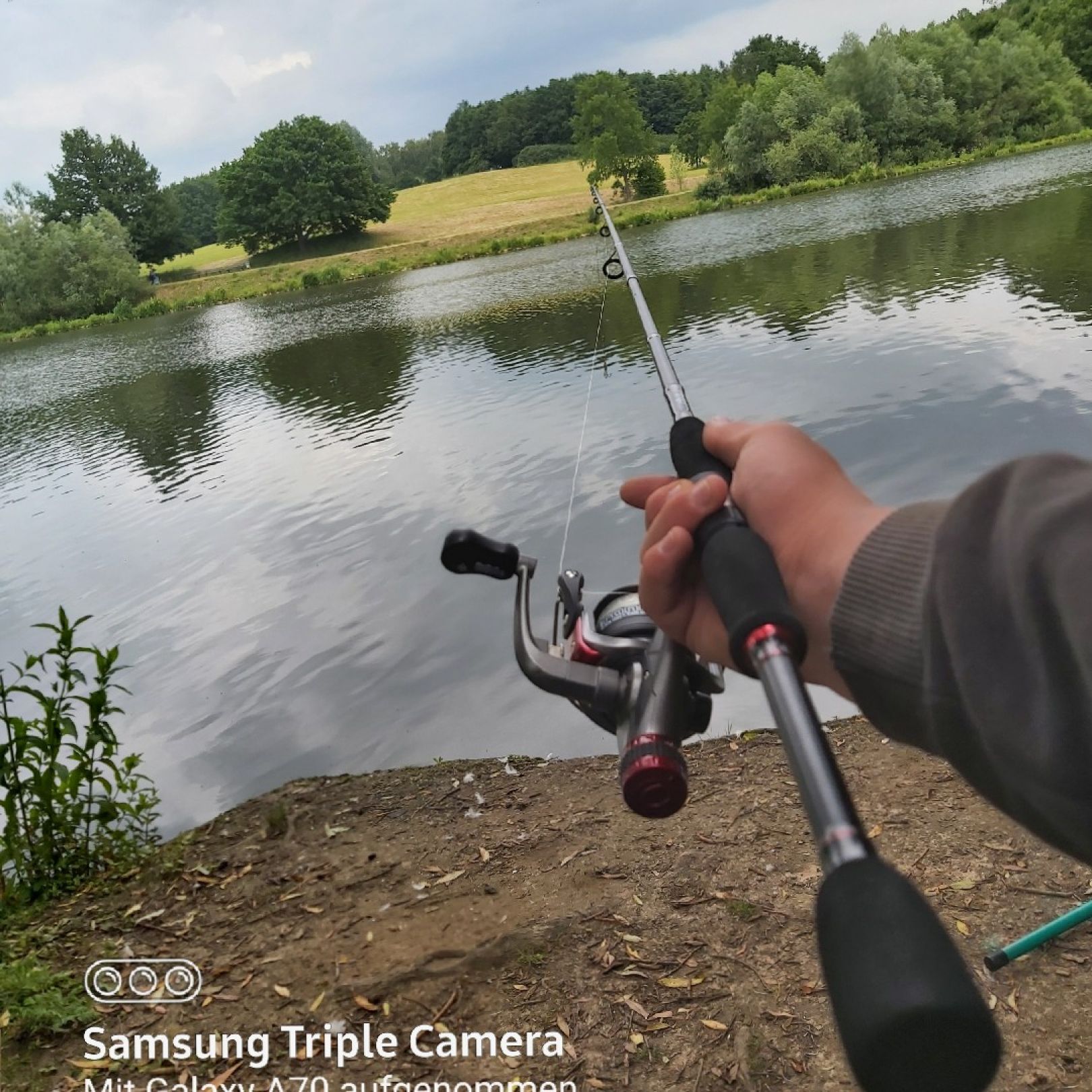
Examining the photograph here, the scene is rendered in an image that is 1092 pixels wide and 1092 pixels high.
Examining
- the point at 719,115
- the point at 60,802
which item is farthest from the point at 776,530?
the point at 719,115

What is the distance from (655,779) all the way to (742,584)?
0.39 m

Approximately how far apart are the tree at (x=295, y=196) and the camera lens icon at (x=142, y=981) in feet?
228

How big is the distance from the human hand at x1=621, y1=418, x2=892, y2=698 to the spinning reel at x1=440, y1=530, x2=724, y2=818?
0.36 feet

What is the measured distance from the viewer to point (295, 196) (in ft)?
221

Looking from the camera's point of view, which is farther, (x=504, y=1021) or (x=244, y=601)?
(x=244, y=601)

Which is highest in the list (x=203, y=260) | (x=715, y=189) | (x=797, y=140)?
(x=203, y=260)

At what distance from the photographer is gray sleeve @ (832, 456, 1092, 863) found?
0.83 m

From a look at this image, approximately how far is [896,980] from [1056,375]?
10385 millimetres

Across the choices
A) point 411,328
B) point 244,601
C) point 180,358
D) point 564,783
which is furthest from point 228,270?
point 564,783

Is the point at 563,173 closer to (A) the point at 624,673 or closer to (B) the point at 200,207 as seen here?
(B) the point at 200,207

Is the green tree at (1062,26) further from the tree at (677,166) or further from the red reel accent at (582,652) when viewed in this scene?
the red reel accent at (582,652)

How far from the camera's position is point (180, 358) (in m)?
27.4

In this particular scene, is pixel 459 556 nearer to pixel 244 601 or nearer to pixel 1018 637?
pixel 1018 637

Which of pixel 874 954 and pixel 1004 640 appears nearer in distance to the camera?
pixel 874 954
